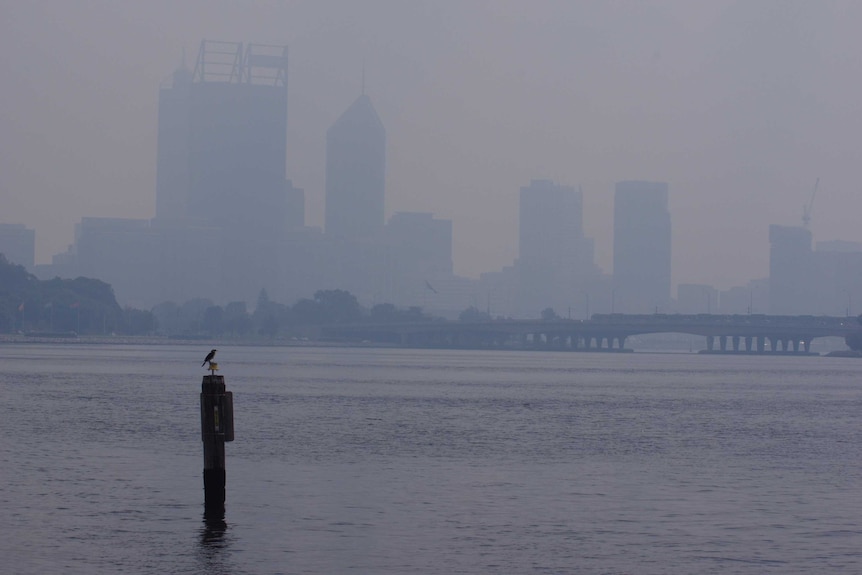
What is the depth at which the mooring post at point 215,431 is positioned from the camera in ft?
98.0

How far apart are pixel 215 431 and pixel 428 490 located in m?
6.84

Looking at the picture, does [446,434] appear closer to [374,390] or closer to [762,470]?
[762,470]

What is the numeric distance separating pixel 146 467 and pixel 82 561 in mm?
12994

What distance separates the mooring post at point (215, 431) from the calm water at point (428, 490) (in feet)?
1.95

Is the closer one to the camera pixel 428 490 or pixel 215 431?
pixel 215 431

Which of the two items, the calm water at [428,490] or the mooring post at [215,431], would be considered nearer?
the calm water at [428,490]

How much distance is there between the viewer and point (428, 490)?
35.2 metres

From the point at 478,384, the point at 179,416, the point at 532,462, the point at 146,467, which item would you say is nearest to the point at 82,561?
the point at 146,467

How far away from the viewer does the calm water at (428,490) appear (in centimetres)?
2669

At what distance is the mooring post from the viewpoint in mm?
29875

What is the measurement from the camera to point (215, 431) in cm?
3023

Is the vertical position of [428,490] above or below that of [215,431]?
below

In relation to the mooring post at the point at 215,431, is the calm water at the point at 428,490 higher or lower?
lower

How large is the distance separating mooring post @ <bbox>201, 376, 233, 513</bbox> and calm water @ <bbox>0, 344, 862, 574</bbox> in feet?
1.95
